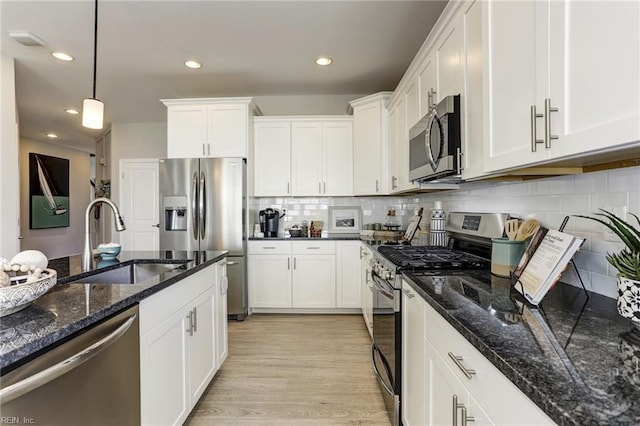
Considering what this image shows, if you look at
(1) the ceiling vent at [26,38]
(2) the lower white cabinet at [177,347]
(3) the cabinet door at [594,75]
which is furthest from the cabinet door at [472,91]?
(1) the ceiling vent at [26,38]

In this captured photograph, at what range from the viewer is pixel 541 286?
112cm

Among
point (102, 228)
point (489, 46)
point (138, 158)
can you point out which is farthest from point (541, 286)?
point (102, 228)

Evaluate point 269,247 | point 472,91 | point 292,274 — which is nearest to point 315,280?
point 292,274

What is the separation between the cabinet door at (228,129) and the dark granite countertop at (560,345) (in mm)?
3083

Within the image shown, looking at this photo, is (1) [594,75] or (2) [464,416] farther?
(2) [464,416]

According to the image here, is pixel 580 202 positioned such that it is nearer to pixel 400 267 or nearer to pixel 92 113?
pixel 400 267

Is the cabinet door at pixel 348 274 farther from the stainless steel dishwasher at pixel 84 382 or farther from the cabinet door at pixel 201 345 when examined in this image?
the stainless steel dishwasher at pixel 84 382

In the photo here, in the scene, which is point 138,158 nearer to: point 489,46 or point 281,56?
point 281,56

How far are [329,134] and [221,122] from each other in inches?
51.1

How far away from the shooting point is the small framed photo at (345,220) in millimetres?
4406

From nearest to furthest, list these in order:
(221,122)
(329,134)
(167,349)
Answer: (167,349) → (221,122) → (329,134)

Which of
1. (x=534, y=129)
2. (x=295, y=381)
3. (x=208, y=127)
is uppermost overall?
(x=208, y=127)

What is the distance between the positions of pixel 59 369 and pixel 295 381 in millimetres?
1739

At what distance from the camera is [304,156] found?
4148 millimetres
